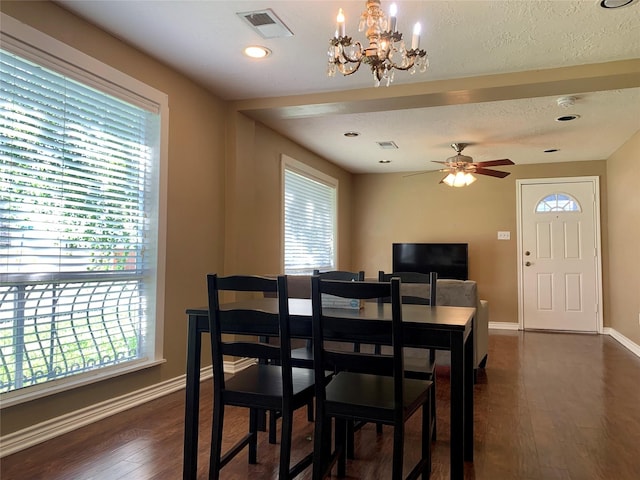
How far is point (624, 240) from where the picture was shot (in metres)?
5.43

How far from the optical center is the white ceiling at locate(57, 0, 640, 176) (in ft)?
8.55

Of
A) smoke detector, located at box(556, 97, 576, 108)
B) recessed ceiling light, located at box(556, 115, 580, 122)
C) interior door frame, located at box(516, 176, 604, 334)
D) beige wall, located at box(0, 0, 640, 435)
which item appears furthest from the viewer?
interior door frame, located at box(516, 176, 604, 334)

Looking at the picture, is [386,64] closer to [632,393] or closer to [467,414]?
[467,414]

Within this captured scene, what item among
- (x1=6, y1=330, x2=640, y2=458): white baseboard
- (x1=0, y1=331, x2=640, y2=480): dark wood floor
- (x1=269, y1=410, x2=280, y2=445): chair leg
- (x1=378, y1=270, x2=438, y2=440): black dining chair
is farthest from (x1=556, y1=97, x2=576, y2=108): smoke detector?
(x1=6, y1=330, x2=640, y2=458): white baseboard

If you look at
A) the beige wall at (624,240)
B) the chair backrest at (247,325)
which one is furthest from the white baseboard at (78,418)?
the beige wall at (624,240)

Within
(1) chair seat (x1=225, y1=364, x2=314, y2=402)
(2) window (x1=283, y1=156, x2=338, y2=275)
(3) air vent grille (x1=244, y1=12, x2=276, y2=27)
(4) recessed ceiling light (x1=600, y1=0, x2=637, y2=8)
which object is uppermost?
(3) air vent grille (x1=244, y1=12, x2=276, y2=27)

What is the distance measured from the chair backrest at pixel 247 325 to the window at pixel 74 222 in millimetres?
1189

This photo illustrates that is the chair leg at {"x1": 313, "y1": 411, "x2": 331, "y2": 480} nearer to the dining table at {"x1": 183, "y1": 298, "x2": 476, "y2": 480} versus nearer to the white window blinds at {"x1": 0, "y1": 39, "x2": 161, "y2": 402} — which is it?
the dining table at {"x1": 183, "y1": 298, "x2": 476, "y2": 480}

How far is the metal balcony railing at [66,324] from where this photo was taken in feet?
7.73

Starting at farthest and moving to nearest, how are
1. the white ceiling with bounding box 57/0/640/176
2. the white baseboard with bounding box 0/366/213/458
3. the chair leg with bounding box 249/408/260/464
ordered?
the white ceiling with bounding box 57/0/640/176, the white baseboard with bounding box 0/366/213/458, the chair leg with bounding box 249/408/260/464

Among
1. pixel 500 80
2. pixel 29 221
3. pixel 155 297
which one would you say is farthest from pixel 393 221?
pixel 29 221

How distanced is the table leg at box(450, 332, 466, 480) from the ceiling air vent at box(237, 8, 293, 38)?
2.06 m

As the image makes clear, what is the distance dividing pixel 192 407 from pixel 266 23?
2194 millimetres

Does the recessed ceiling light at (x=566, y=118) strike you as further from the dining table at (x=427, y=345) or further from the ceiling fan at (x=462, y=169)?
the dining table at (x=427, y=345)
